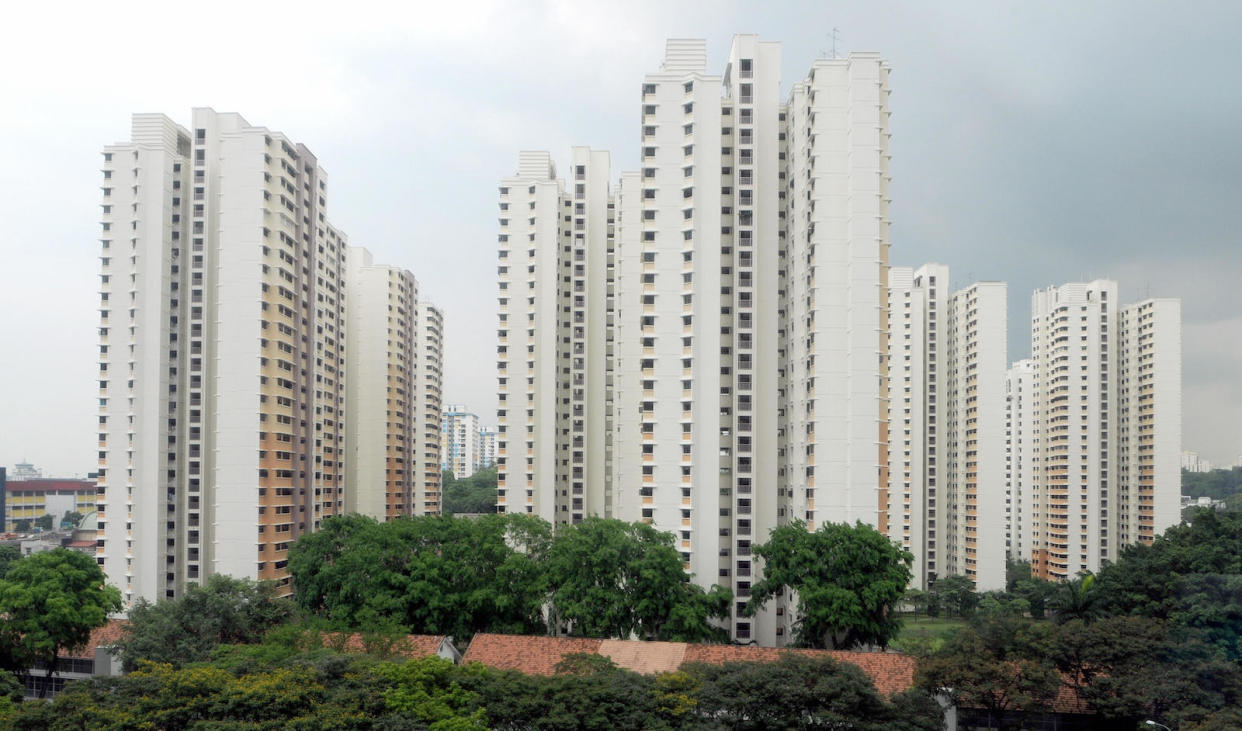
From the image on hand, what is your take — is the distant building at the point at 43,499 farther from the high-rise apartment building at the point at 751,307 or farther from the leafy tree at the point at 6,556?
the high-rise apartment building at the point at 751,307

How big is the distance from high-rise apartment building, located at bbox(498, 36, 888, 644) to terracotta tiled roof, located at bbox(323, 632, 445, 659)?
1094 cm

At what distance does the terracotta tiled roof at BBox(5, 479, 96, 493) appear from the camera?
79.4m

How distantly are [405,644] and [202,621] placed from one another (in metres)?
7.85

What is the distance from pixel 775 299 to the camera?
35.2 meters

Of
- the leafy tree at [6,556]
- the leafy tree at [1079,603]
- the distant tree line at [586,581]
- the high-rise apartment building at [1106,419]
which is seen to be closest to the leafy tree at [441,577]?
the distant tree line at [586,581]

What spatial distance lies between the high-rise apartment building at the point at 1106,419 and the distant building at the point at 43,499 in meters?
91.3

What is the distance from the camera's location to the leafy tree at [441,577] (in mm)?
28297

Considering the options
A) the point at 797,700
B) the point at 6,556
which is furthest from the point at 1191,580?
the point at 6,556

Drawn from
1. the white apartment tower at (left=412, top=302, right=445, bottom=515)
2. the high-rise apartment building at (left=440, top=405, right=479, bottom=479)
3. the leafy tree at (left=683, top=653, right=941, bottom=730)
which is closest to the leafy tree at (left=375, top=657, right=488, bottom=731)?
the leafy tree at (left=683, top=653, right=941, bottom=730)

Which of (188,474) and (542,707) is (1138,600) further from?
(188,474)

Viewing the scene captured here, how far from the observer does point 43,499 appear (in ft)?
266

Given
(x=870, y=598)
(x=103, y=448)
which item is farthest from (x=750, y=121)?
(x=103, y=448)

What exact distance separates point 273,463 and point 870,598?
2819 cm

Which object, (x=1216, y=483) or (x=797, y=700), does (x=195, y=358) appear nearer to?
(x=797, y=700)
